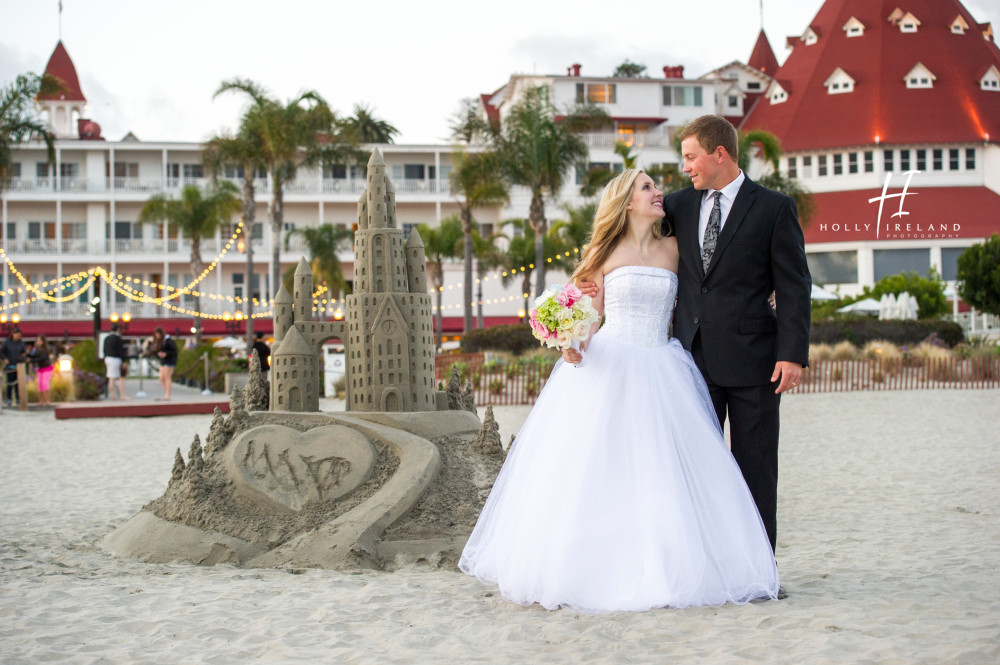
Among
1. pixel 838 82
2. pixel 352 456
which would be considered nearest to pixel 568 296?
pixel 352 456

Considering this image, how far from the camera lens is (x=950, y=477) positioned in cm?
1006

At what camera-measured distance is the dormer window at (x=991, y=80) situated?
160 ft

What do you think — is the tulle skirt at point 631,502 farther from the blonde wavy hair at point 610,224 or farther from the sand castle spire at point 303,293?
the sand castle spire at point 303,293

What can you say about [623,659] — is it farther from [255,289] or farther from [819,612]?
[255,289]

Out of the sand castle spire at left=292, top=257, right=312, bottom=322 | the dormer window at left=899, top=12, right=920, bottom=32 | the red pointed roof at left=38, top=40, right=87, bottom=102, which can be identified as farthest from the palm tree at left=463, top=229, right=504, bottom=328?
the sand castle spire at left=292, top=257, right=312, bottom=322

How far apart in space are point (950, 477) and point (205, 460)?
7333mm

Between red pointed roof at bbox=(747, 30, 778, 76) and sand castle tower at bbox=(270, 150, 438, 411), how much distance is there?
65314 mm

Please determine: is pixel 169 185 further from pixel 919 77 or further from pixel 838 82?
pixel 919 77

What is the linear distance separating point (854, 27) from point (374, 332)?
5035 centimetres

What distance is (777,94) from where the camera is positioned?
53.5 meters

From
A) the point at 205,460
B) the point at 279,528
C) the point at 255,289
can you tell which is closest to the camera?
the point at 279,528

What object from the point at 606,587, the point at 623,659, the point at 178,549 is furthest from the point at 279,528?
the point at 623,659

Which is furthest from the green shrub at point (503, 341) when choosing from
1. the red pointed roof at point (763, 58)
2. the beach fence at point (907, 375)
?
the red pointed roof at point (763, 58)

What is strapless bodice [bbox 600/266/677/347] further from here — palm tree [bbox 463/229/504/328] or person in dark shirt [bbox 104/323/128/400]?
palm tree [bbox 463/229/504/328]
